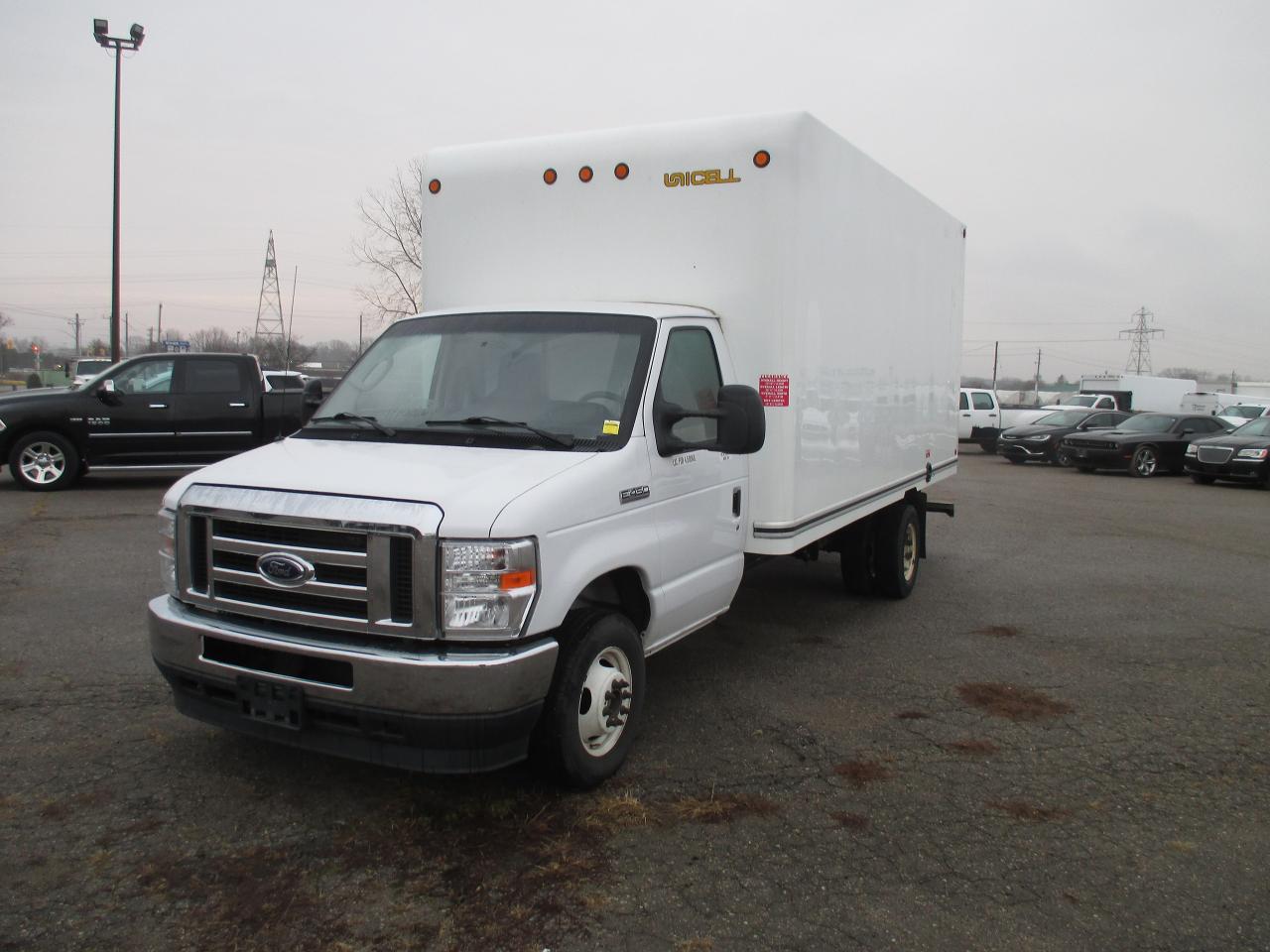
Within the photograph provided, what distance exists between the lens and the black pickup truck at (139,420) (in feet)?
44.4

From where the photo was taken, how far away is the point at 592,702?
4.25 meters

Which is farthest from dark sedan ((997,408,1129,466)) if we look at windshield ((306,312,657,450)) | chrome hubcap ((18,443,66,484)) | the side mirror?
windshield ((306,312,657,450))

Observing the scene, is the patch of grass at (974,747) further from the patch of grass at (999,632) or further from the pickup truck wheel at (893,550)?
the pickup truck wheel at (893,550)

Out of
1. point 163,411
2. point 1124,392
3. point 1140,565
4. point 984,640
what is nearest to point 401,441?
point 984,640

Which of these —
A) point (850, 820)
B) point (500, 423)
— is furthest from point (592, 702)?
point (500, 423)

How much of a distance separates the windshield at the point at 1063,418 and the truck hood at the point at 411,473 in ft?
77.9

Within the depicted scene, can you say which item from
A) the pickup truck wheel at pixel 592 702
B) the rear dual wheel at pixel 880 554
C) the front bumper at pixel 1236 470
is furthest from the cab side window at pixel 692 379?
the front bumper at pixel 1236 470

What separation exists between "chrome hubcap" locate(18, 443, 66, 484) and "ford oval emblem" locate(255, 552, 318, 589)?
1176 centimetres

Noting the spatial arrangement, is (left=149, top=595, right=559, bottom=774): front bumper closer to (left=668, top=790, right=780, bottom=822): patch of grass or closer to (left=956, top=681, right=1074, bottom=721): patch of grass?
(left=668, top=790, right=780, bottom=822): patch of grass

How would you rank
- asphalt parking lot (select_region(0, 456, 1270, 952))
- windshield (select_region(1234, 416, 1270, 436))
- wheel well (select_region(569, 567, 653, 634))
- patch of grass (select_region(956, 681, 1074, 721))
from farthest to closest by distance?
windshield (select_region(1234, 416, 1270, 436)) < patch of grass (select_region(956, 681, 1074, 721)) < wheel well (select_region(569, 567, 653, 634)) < asphalt parking lot (select_region(0, 456, 1270, 952))

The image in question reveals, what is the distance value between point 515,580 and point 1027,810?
2.48 meters

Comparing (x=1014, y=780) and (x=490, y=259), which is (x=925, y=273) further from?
(x=1014, y=780)

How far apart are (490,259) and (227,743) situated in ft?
10.3

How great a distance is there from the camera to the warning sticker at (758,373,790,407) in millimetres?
5465
